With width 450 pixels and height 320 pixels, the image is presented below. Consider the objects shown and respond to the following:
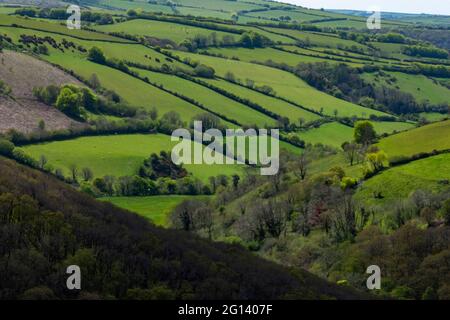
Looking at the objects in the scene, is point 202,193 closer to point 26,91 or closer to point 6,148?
point 6,148

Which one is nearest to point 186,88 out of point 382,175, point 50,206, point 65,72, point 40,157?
point 65,72

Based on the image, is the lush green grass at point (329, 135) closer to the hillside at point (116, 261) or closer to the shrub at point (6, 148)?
the shrub at point (6, 148)

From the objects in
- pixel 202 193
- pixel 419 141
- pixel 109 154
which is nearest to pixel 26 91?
pixel 109 154

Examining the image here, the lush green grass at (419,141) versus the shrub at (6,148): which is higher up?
the lush green grass at (419,141)

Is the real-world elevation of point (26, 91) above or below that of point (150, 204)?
above

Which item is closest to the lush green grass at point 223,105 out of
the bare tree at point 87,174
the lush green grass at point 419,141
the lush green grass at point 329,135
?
the lush green grass at point 329,135
